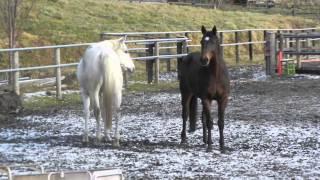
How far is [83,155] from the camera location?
27.9ft

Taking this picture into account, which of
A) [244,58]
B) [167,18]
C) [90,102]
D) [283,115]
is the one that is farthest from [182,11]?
[90,102]

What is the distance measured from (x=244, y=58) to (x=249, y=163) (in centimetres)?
2059

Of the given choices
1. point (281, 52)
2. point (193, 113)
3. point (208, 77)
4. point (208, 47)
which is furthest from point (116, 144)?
point (281, 52)

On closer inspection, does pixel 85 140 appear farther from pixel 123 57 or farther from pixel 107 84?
pixel 123 57

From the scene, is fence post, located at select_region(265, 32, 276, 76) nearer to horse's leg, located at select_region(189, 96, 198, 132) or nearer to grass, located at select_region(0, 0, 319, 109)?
grass, located at select_region(0, 0, 319, 109)

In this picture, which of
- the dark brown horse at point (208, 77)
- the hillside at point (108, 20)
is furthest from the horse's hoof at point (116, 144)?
the hillside at point (108, 20)

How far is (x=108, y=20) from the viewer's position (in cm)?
3102

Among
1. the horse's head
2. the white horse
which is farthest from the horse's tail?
A: the horse's head

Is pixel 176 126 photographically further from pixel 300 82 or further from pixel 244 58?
pixel 244 58

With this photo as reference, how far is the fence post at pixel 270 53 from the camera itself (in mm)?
20516

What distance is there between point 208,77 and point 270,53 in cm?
1209

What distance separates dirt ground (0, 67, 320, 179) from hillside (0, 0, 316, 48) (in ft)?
39.7

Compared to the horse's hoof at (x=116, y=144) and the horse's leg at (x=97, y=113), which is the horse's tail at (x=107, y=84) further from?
the horse's hoof at (x=116, y=144)

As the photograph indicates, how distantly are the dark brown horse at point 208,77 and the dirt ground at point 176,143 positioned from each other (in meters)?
0.39
